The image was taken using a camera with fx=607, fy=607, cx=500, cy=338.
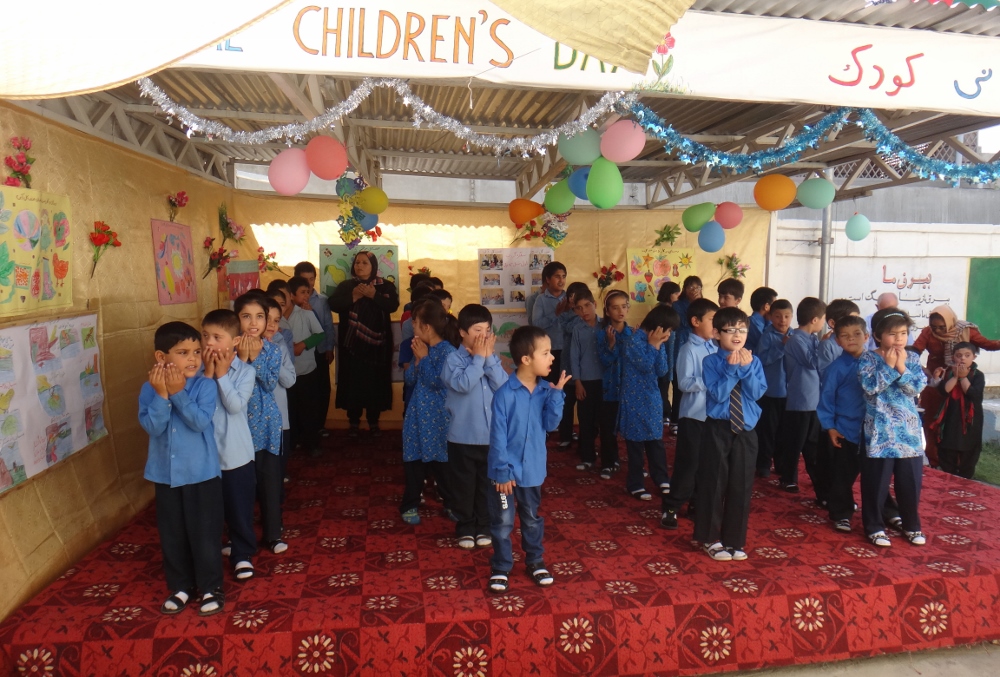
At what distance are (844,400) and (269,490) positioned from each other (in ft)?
9.98

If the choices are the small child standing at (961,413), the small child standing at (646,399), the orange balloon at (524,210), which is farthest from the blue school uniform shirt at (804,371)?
the orange balloon at (524,210)

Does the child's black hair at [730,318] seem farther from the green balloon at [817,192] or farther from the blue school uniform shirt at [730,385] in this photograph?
the green balloon at [817,192]

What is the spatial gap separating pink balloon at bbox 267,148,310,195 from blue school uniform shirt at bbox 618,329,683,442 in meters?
2.31

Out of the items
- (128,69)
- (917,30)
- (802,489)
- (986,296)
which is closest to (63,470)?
(128,69)

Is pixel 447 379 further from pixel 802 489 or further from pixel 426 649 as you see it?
pixel 802 489

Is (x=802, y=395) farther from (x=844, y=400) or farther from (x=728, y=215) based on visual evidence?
(x=728, y=215)

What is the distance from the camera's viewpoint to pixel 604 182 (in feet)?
12.4

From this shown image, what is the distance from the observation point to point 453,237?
593 cm

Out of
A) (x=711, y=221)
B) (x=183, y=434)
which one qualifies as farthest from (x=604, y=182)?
(x=183, y=434)

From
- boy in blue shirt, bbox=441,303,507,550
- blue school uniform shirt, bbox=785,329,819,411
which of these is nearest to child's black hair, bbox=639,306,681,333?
blue school uniform shirt, bbox=785,329,819,411

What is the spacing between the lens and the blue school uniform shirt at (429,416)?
3.24 metres

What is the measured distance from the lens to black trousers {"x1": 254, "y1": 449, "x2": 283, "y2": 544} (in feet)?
9.65

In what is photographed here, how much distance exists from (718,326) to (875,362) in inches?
33.9

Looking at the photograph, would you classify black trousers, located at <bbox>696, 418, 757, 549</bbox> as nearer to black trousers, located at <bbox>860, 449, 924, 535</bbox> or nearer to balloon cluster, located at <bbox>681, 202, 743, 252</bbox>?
black trousers, located at <bbox>860, 449, 924, 535</bbox>
